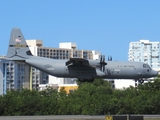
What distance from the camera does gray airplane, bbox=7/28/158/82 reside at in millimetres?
79938

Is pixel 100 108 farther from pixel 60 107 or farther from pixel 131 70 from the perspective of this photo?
pixel 131 70

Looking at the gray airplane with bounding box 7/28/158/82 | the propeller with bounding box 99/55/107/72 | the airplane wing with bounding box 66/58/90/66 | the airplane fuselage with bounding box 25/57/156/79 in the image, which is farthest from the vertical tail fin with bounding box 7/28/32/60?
the propeller with bounding box 99/55/107/72

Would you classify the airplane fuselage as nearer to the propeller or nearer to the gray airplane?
the gray airplane

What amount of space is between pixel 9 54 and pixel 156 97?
20.3 meters

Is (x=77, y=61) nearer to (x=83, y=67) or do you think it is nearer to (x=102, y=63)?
(x=83, y=67)

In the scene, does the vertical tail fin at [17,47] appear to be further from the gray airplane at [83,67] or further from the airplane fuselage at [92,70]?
the airplane fuselage at [92,70]

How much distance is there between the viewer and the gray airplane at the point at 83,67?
7994 centimetres

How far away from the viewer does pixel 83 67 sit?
8144 centimetres

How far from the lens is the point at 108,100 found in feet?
246

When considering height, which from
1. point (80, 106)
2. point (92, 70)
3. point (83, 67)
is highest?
point (83, 67)

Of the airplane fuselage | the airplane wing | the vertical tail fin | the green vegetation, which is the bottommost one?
the green vegetation

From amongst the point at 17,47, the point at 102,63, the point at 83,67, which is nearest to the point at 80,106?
the point at 102,63

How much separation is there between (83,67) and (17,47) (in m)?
9.14

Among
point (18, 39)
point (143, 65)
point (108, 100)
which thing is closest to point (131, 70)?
point (143, 65)
